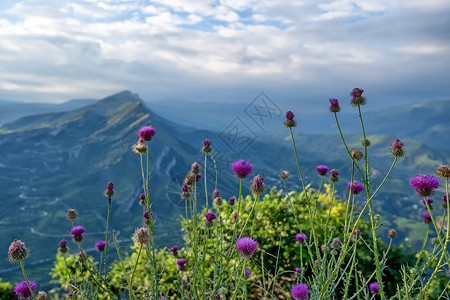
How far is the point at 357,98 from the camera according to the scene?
3670 mm

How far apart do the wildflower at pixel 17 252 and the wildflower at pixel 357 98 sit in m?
3.87

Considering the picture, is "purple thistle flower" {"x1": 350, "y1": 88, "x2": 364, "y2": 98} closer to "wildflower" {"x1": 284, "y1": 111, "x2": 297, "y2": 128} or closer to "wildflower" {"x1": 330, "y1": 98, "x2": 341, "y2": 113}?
"wildflower" {"x1": 330, "y1": 98, "x2": 341, "y2": 113}

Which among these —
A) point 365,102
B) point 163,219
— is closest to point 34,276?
point 163,219

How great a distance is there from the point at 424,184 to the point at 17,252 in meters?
4.07

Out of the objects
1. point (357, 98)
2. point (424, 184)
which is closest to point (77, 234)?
point (357, 98)

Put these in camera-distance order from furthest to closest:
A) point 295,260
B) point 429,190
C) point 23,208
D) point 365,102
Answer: point 23,208, point 295,260, point 365,102, point 429,190

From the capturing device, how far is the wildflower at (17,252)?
3.02 meters

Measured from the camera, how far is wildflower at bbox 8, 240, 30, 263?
302cm

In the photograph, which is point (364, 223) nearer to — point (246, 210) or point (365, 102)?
point (246, 210)

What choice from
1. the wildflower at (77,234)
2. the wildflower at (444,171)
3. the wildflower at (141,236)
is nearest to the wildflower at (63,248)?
the wildflower at (77,234)

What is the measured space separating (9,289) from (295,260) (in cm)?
694

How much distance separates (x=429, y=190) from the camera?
119 inches

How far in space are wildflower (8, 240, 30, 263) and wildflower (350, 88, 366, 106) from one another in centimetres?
387

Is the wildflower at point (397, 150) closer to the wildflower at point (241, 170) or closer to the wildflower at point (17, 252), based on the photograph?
the wildflower at point (241, 170)
